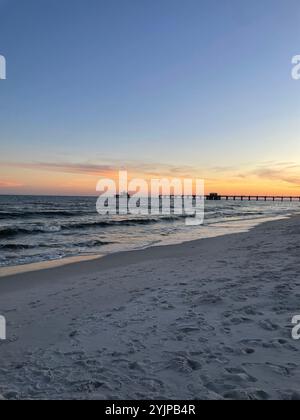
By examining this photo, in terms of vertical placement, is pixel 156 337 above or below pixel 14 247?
above

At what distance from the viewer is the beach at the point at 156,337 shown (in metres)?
3.44

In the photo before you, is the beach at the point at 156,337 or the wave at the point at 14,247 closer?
the beach at the point at 156,337

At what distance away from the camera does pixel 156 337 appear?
15.2 feet

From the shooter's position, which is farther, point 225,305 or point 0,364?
point 225,305

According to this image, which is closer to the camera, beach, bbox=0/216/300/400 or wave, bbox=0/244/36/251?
beach, bbox=0/216/300/400

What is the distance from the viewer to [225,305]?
5.76 metres

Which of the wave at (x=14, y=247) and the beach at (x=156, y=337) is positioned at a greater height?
the beach at (x=156, y=337)

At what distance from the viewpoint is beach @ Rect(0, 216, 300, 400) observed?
3443 mm

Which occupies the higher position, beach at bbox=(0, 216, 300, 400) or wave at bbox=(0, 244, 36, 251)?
beach at bbox=(0, 216, 300, 400)

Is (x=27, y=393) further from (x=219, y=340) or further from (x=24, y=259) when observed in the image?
(x=24, y=259)

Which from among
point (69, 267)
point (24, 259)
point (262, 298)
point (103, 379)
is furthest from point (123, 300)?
point (24, 259)

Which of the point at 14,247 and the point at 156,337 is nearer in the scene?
the point at 156,337

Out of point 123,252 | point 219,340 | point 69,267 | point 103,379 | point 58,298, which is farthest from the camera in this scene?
point 123,252
